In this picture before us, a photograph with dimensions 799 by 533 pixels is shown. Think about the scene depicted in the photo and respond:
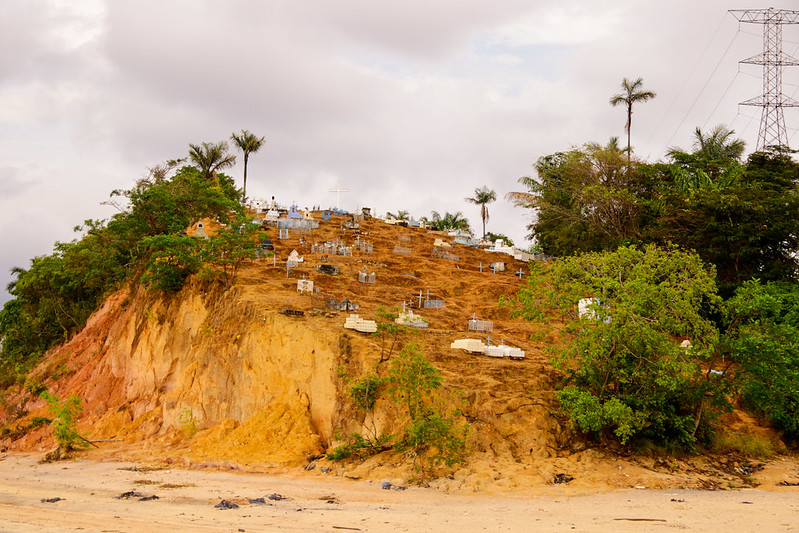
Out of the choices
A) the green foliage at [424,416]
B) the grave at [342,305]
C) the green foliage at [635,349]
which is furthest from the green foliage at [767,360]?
the grave at [342,305]

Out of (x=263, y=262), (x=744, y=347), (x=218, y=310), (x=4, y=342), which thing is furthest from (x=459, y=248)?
(x=4, y=342)

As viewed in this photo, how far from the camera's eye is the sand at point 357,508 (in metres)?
12.4

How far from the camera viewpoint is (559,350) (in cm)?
1767

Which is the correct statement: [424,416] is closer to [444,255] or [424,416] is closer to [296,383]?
[296,383]

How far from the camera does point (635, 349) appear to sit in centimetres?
1708

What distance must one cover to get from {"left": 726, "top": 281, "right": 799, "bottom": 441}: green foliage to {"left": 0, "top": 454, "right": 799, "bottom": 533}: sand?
3106mm

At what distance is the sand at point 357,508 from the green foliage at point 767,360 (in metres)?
3.11

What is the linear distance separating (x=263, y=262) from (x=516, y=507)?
1535cm

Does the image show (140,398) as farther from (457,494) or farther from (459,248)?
(459,248)

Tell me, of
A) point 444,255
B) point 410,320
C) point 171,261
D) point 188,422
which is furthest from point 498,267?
point 188,422

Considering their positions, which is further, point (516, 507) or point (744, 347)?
point (744, 347)

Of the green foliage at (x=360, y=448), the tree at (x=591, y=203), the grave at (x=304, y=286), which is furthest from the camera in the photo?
the tree at (x=591, y=203)

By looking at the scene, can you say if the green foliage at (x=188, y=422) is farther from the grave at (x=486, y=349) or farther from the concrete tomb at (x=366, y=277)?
the concrete tomb at (x=366, y=277)

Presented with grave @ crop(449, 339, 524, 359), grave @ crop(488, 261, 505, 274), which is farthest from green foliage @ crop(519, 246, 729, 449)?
grave @ crop(488, 261, 505, 274)
